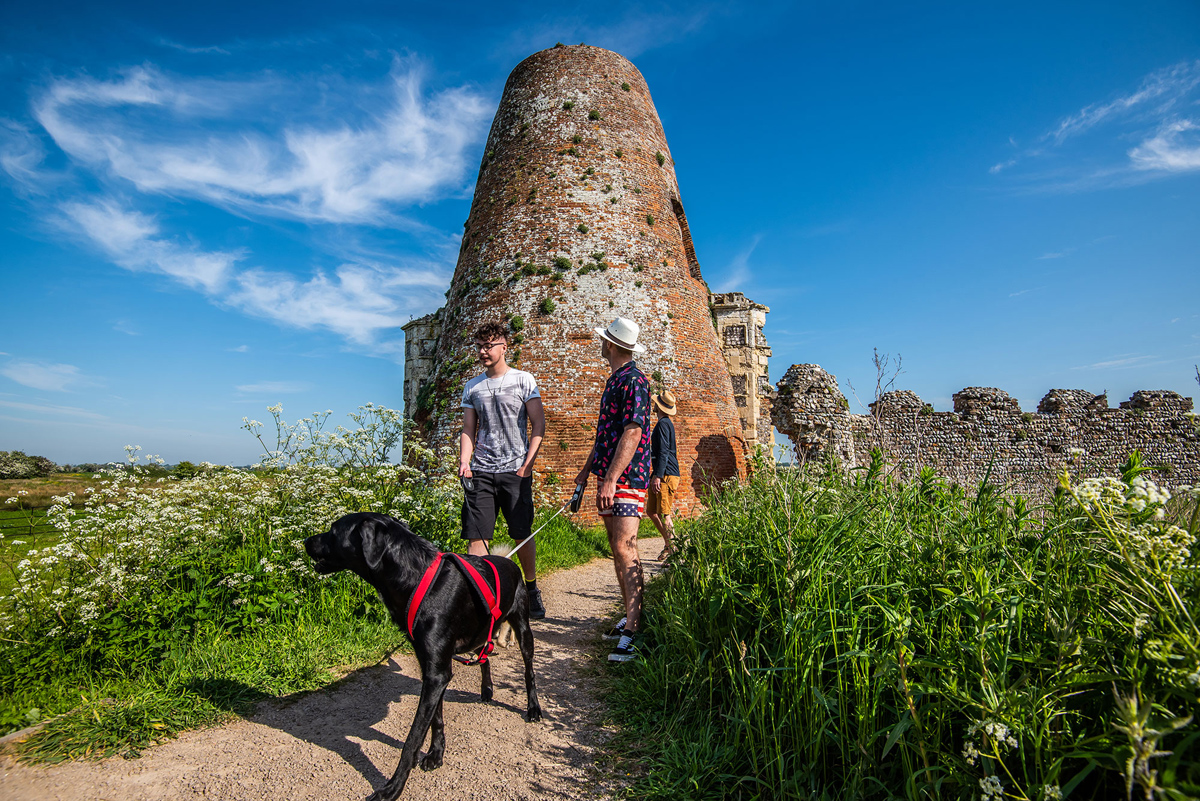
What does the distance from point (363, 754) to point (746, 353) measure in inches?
448

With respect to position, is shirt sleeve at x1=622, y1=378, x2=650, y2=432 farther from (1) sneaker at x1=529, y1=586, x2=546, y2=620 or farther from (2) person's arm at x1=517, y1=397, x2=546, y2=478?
(1) sneaker at x1=529, y1=586, x2=546, y2=620

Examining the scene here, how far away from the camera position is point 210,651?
345cm

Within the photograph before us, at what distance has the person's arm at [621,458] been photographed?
141 inches

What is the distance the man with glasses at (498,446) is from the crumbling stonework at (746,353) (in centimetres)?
885

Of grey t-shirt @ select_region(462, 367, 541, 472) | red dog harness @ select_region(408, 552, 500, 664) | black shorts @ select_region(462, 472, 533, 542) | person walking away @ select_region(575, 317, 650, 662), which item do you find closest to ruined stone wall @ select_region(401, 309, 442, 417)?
grey t-shirt @ select_region(462, 367, 541, 472)

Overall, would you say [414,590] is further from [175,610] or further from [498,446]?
[175,610]

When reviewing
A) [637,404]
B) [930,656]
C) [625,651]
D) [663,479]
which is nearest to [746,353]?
[663,479]

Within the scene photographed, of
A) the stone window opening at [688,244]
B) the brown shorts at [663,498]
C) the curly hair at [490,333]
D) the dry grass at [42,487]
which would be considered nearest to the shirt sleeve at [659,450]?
the brown shorts at [663,498]

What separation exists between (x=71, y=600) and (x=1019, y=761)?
509 centimetres

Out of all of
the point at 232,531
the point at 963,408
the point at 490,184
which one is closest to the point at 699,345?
the point at 490,184

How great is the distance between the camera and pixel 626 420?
3.62m

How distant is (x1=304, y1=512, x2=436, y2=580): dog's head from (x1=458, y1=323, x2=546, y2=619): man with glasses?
143cm

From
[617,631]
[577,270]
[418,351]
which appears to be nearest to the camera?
[617,631]

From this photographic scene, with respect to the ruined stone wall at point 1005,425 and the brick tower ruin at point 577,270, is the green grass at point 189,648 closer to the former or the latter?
the brick tower ruin at point 577,270
